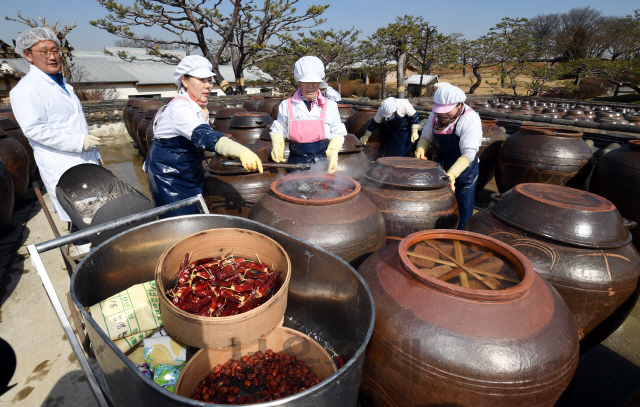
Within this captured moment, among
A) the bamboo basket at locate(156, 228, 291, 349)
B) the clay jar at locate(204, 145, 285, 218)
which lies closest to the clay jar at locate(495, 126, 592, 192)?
the clay jar at locate(204, 145, 285, 218)

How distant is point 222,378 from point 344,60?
103 feet

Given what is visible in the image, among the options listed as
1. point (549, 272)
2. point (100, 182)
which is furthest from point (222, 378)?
point (100, 182)

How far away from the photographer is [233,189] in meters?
4.27

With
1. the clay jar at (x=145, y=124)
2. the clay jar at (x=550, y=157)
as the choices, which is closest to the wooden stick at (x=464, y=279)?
the clay jar at (x=550, y=157)

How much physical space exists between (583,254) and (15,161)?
8896 mm

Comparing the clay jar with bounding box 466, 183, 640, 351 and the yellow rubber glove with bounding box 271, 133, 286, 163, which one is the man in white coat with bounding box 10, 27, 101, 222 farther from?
the clay jar with bounding box 466, 183, 640, 351

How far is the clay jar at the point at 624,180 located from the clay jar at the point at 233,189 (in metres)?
5.38

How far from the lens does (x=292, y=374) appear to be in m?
2.05

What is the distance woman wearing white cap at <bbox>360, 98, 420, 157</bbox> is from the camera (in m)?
6.84

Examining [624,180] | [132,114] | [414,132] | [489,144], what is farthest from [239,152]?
[132,114]

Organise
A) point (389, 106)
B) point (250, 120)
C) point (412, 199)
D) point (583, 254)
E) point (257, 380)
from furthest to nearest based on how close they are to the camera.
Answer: point (389, 106) < point (250, 120) < point (412, 199) < point (583, 254) < point (257, 380)

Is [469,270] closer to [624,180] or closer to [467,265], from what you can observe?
[467,265]

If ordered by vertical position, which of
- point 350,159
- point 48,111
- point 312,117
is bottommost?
point 350,159

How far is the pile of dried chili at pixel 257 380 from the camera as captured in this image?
6.22ft
